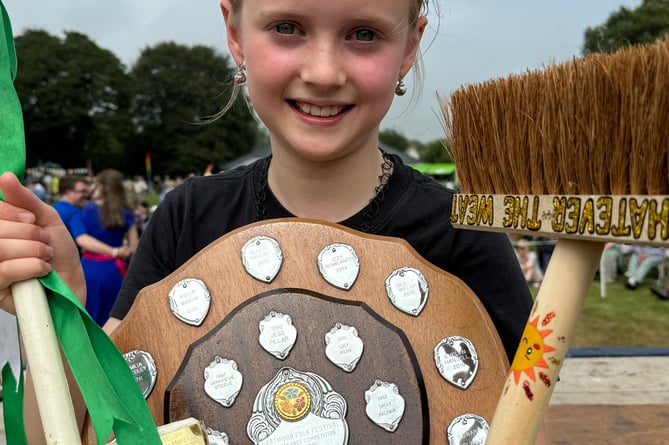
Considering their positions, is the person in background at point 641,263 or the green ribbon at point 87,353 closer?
the green ribbon at point 87,353

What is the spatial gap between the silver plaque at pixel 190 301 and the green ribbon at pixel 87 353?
5.0 inches

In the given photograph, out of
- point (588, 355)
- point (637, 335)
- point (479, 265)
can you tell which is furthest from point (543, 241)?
point (479, 265)

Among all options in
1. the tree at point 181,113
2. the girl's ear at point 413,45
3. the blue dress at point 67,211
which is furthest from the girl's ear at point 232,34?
Answer: the tree at point 181,113

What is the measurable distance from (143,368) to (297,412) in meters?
0.24

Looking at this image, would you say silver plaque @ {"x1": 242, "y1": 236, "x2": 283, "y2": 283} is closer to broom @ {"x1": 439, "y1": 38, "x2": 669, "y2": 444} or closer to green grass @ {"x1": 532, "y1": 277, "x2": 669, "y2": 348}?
broom @ {"x1": 439, "y1": 38, "x2": 669, "y2": 444}

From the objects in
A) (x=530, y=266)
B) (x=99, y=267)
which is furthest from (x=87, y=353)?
(x=530, y=266)

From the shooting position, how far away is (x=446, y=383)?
0.90 metres

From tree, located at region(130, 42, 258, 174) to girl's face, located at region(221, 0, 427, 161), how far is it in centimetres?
3483

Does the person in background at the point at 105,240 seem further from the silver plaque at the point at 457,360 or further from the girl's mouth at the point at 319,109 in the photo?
the silver plaque at the point at 457,360

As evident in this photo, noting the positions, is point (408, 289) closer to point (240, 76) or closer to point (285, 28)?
point (285, 28)

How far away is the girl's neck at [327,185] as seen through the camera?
1.12 metres

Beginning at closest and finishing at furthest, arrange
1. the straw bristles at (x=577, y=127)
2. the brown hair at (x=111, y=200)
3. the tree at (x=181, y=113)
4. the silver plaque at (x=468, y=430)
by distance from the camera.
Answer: the straw bristles at (x=577, y=127) < the silver plaque at (x=468, y=430) < the brown hair at (x=111, y=200) < the tree at (x=181, y=113)

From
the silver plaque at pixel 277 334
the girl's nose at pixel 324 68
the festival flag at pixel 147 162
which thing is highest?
the festival flag at pixel 147 162

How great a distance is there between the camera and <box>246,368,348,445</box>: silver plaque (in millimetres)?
895
